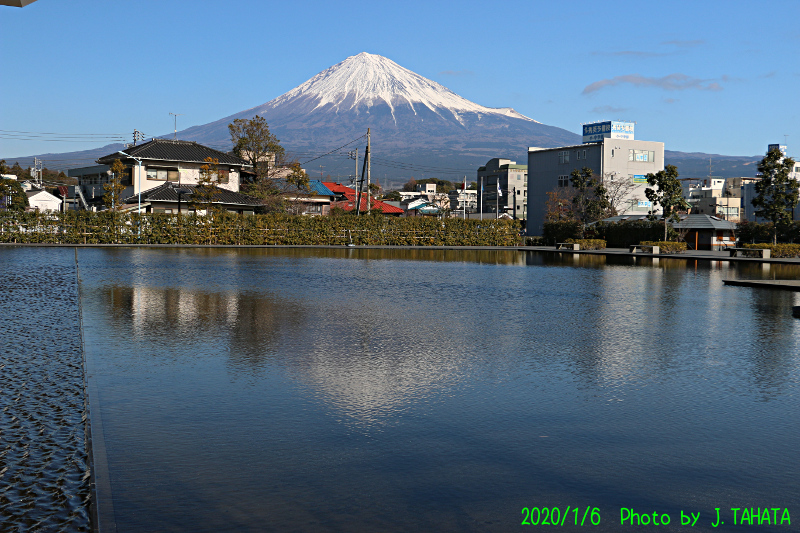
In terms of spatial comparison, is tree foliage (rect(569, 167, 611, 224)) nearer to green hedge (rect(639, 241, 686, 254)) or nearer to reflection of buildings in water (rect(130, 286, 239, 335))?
green hedge (rect(639, 241, 686, 254))

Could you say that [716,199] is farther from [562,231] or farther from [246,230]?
[246,230]

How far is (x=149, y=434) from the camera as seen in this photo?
5.96 m

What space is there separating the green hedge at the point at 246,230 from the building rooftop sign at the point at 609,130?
122 feet

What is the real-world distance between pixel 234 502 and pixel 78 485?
1.09 m

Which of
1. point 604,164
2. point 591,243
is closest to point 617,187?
point 604,164

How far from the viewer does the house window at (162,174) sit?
6775 cm

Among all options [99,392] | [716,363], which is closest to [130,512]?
[99,392]

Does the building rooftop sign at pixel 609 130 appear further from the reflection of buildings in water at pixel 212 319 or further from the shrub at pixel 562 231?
the reflection of buildings in water at pixel 212 319

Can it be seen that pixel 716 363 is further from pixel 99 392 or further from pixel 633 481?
pixel 99 392

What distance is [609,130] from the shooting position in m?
97.6

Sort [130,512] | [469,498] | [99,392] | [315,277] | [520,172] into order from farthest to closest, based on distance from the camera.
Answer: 1. [520,172]
2. [315,277]
3. [99,392]
4. [469,498]
5. [130,512]

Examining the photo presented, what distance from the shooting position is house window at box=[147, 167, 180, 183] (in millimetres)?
Result: 67750

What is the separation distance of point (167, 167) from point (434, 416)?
66.1 metres

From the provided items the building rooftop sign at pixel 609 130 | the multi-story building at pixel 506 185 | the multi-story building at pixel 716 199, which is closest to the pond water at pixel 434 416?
the building rooftop sign at pixel 609 130
